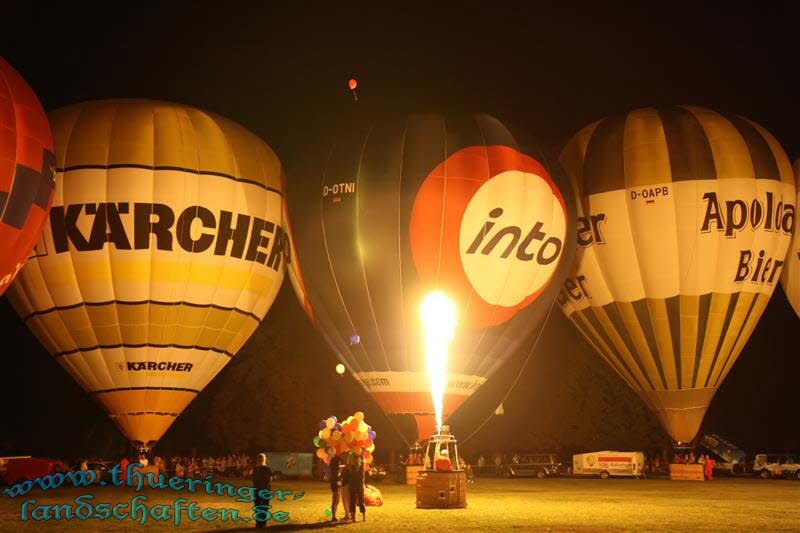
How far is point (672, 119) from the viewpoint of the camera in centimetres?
2434

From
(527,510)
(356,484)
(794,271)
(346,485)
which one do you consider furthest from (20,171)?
(794,271)

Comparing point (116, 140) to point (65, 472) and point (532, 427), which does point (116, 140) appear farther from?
point (532, 427)

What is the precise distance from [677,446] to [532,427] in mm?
12853

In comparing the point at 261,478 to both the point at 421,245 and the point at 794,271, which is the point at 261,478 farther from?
the point at 794,271

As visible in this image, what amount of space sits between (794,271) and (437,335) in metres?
11.4

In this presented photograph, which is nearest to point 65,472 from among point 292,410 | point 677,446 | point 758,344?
point 292,410

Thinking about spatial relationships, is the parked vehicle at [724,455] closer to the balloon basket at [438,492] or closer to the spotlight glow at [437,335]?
the spotlight glow at [437,335]

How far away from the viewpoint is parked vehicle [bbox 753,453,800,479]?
2963cm

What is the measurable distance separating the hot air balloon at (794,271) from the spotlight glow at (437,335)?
10339 mm

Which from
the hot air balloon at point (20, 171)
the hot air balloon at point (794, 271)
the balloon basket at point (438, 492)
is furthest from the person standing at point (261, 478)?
the hot air balloon at point (794, 271)

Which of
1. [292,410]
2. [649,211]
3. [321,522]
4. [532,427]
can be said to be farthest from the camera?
[532,427]

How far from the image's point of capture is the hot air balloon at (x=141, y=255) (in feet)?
69.5

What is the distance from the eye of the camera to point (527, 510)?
53.8 ft

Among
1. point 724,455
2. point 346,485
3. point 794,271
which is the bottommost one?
point 346,485
